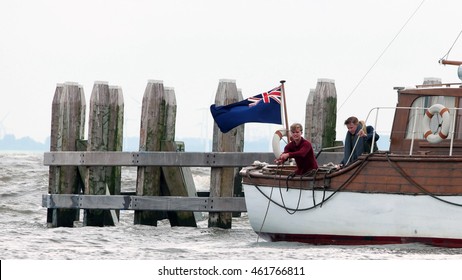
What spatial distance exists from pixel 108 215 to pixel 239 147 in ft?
10.4

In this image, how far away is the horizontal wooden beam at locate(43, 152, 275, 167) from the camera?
1096 inches

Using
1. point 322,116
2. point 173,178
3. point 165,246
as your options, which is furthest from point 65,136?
point 165,246

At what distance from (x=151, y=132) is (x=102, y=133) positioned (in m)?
1.14

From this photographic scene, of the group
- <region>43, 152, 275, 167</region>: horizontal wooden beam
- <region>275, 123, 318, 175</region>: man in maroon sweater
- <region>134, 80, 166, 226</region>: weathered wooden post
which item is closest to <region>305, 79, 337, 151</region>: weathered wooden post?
<region>43, 152, 275, 167</region>: horizontal wooden beam

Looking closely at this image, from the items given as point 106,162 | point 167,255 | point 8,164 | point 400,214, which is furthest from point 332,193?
point 8,164

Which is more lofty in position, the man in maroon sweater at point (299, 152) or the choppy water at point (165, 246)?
the man in maroon sweater at point (299, 152)

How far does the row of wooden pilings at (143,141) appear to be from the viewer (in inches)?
1097

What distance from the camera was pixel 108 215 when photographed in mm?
29812

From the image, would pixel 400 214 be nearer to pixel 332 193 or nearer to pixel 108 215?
pixel 332 193

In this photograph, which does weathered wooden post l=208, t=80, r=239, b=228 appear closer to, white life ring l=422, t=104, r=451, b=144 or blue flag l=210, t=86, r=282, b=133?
blue flag l=210, t=86, r=282, b=133

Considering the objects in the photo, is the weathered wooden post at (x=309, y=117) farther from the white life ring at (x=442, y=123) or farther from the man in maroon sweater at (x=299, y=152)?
the white life ring at (x=442, y=123)

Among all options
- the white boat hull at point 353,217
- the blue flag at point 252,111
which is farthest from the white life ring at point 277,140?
the white boat hull at point 353,217

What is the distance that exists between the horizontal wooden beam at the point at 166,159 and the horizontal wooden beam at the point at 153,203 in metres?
0.67
